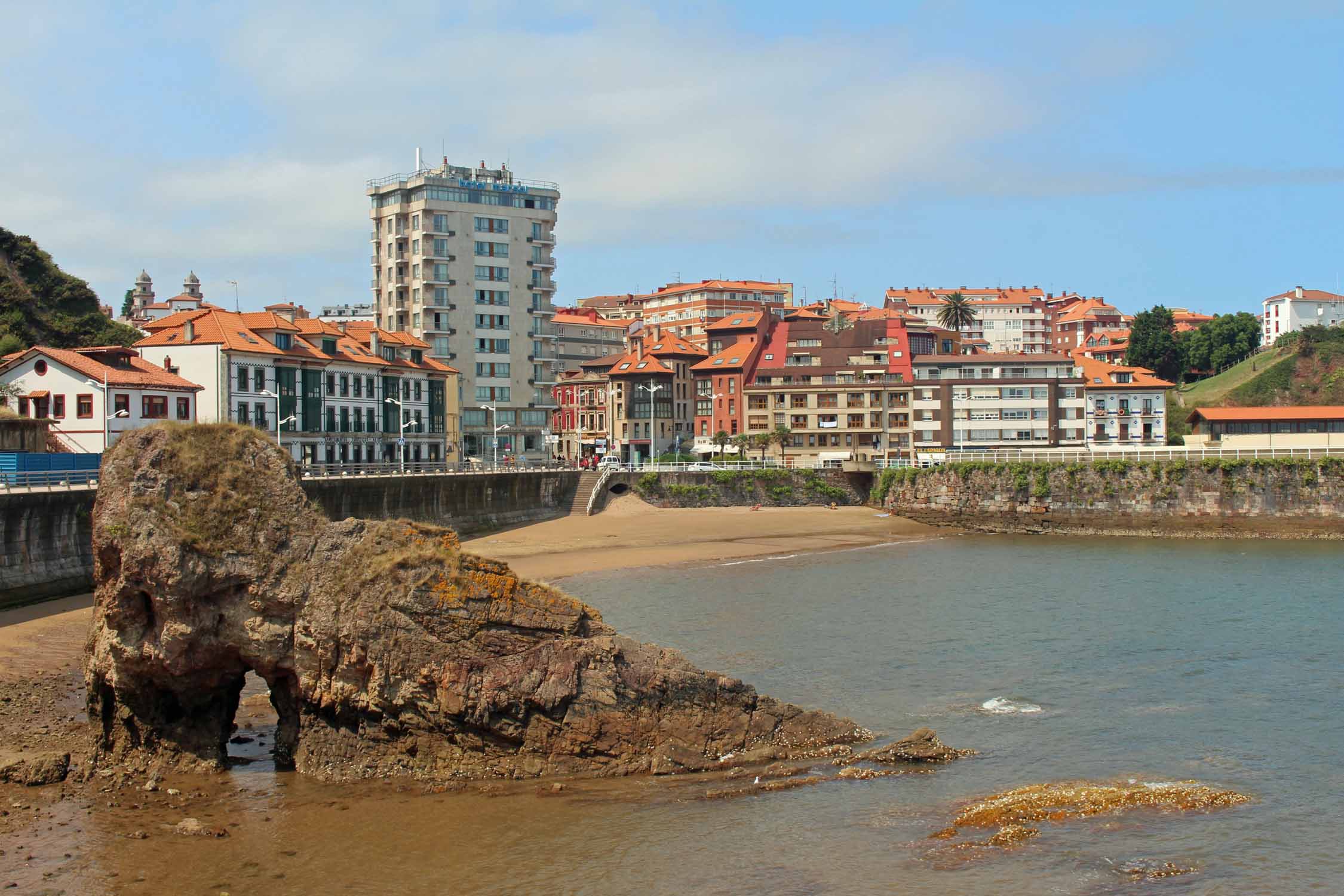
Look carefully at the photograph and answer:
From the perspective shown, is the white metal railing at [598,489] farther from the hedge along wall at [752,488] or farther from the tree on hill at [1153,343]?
the tree on hill at [1153,343]

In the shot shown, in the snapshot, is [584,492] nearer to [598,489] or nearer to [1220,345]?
[598,489]

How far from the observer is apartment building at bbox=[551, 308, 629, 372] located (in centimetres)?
17700

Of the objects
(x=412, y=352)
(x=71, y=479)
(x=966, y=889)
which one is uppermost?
(x=412, y=352)

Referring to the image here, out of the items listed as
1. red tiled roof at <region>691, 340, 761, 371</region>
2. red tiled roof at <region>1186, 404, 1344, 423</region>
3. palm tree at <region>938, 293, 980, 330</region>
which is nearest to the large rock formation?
red tiled roof at <region>1186, 404, 1344, 423</region>

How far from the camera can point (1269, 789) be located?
23.9 m

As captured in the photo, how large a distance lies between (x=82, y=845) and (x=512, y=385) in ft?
351

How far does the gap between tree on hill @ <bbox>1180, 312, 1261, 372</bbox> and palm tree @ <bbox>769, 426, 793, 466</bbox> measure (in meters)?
71.5

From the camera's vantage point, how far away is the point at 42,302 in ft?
292

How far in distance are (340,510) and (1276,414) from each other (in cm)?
6936

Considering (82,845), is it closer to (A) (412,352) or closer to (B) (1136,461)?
(B) (1136,461)

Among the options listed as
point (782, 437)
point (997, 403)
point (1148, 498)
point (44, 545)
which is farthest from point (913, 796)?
point (782, 437)

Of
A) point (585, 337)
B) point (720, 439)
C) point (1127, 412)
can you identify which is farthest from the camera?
point (585, 337)

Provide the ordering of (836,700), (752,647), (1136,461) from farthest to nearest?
(1136,461) < (752,647) < (836,700)

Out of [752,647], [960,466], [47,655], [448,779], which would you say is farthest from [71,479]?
[960,466]
